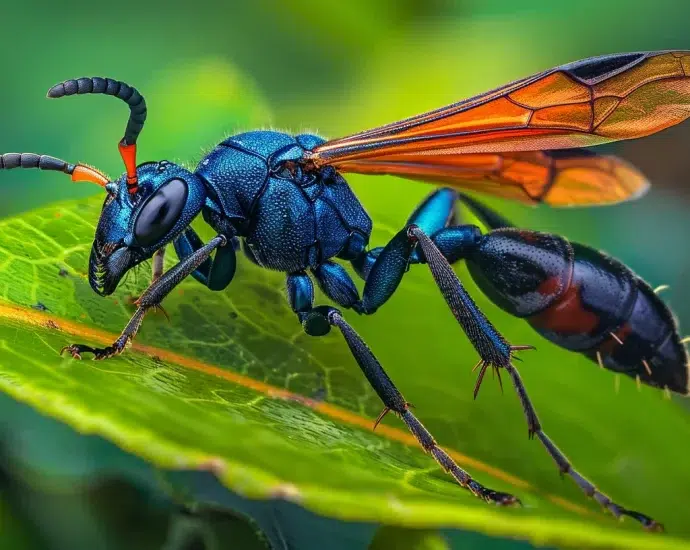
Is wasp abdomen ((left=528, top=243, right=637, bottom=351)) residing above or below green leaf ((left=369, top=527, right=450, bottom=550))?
above

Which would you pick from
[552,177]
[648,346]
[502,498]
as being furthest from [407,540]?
[552,177]

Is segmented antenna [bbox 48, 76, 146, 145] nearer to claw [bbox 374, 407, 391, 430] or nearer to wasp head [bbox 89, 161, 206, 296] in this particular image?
wasp head [bbox 89, 161, 206, 296]

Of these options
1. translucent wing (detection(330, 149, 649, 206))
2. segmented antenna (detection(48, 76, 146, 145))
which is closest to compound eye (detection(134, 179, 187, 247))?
segmented antenna (detection(48, 76, 146, 145))

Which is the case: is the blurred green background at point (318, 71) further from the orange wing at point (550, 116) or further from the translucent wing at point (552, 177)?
the orange wing at point (550, 116)

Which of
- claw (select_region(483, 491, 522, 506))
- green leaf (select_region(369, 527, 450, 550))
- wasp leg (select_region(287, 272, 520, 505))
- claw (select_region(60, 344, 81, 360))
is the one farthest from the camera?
wasp leg (select_region(287, 272, 520, 505))

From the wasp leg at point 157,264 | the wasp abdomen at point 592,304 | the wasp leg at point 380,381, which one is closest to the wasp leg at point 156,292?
the wasp leg at point 157,264

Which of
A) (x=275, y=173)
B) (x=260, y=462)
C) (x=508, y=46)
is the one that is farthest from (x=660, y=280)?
(x=260, y=462)

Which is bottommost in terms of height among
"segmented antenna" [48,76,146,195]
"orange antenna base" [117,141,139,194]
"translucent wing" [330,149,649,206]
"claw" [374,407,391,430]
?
"claw" [374,407,391,430]
